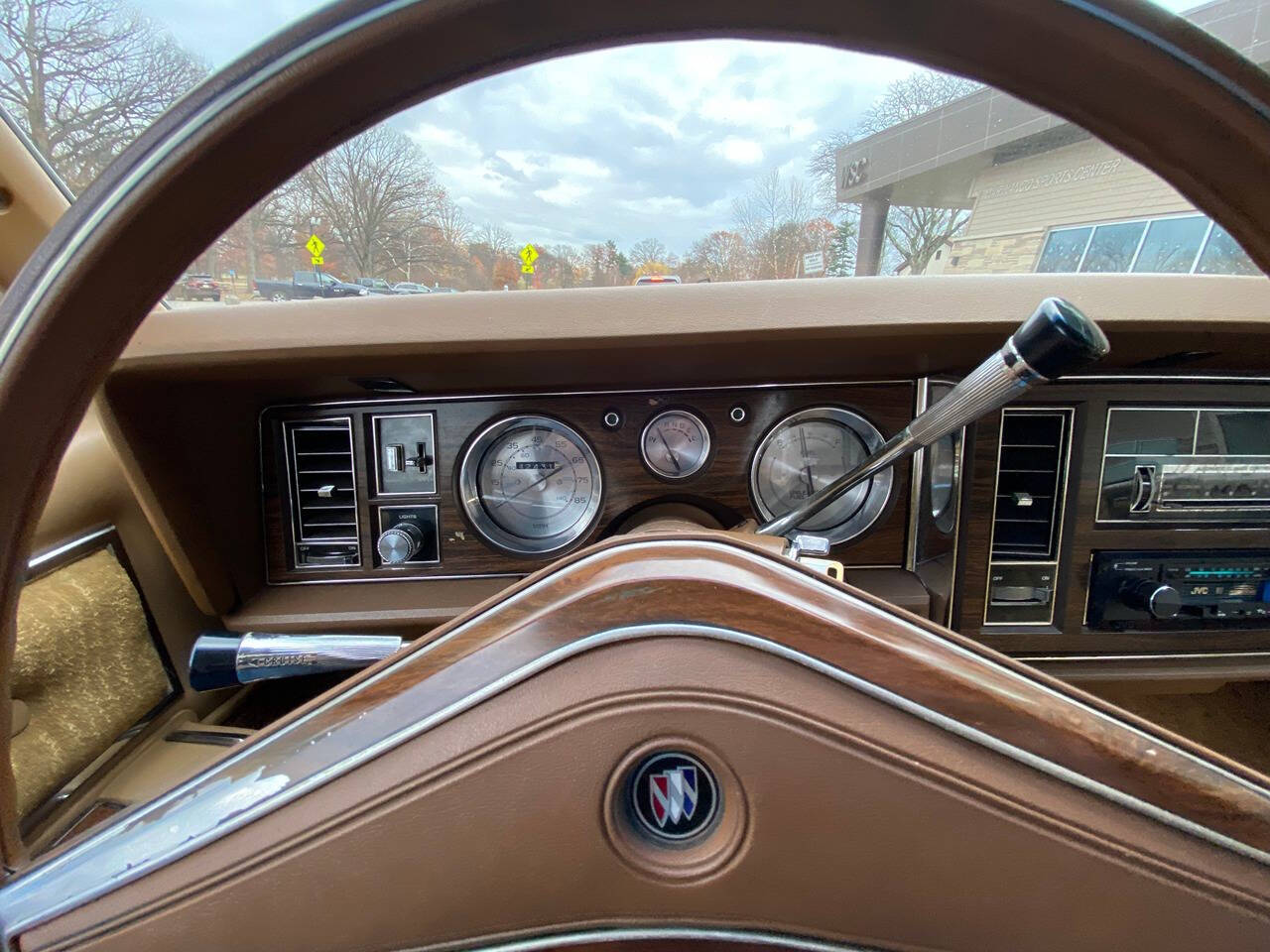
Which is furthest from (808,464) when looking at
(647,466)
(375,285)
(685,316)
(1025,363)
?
(375,285)

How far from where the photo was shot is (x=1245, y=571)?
4.93 feet

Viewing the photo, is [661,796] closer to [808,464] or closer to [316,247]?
[808,464]

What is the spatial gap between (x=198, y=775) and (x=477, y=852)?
11.3 inches

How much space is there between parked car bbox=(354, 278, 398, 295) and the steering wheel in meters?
1.06

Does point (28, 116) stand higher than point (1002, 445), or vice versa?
point (28, 116)

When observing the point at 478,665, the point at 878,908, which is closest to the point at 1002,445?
the point at 878,908

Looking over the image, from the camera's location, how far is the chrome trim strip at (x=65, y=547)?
1188mm

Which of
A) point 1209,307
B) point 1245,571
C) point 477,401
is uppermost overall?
point 1209,307

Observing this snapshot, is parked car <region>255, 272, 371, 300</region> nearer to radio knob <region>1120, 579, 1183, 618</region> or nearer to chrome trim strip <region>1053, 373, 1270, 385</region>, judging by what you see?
chrome trim strip <region>1053, 373, 1270, 385</region>

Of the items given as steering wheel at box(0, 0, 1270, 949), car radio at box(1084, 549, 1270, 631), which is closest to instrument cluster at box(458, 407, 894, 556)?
car radio at box(1084, 549, 1270, 631)

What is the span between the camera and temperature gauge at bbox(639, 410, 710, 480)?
1.74m

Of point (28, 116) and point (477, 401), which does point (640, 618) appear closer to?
point (477, 401)

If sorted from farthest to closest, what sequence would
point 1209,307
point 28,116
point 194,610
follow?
point 194,610, point 28,116, point 1209,307

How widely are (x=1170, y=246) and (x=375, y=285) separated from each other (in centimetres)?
184
